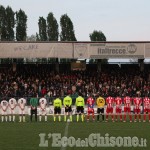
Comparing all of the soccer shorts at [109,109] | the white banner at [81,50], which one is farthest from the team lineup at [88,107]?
the white banner at [81,50]

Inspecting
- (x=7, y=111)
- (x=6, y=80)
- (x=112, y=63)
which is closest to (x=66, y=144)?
(x=7, y=111)

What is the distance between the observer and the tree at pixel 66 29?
78494 mm

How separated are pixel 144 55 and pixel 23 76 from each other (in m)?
11.7

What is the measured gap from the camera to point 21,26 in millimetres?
76000

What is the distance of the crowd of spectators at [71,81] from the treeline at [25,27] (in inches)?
869

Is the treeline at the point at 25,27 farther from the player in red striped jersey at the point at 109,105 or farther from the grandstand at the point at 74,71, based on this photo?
the player in red striped jersey at the point at 109,105

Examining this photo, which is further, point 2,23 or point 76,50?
point 2,23

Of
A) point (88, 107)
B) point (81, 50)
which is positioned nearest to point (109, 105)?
point (88, 107)

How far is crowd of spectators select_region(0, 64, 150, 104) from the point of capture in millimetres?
45750

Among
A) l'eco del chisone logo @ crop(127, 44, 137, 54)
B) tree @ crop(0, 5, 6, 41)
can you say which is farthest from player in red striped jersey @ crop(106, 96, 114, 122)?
tree @ crop(0, 5, 6, 41)

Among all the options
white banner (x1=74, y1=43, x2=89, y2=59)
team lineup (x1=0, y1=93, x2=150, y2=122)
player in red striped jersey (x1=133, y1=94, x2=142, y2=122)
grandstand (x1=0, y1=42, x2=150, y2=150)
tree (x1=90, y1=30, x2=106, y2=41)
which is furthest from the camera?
tree (x1=90, y1=30, x2=106, y2=41)

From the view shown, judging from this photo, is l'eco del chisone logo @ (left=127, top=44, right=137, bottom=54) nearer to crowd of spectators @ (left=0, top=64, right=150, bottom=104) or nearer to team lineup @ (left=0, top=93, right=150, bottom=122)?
crowd of spectators @ (left=0, top=64, right=150, bottom=104)

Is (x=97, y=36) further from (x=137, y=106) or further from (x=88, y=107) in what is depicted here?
(x=88, y=107)

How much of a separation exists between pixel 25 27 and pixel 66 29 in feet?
21.4
